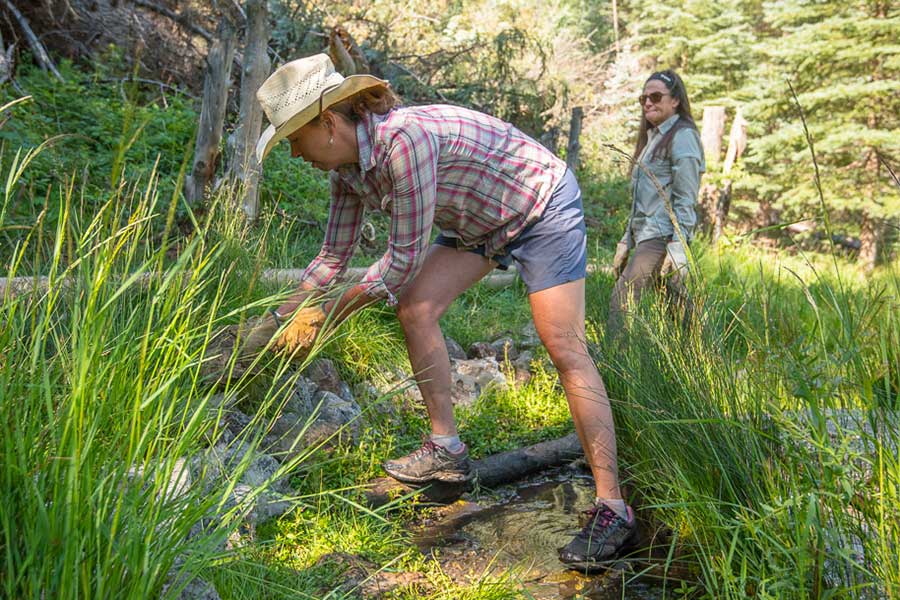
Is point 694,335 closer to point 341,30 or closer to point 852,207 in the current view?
point 341,30

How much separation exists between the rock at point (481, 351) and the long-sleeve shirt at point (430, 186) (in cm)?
252

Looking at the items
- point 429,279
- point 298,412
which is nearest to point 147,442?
point 429,279

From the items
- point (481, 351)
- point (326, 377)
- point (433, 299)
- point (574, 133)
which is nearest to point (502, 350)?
point (481, 351)

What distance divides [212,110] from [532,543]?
439cm

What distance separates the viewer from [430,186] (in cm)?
276

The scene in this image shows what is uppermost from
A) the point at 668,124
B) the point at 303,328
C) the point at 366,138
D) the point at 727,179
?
the point at 366,138

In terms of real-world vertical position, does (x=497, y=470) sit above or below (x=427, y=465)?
below

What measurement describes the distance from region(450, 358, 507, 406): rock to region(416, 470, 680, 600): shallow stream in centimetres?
94

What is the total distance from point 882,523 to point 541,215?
1.64 meters

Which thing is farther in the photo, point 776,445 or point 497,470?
point 497,470

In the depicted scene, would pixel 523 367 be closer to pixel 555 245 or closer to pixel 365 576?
pixel 555 245

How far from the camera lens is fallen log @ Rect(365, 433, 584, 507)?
3562 mm

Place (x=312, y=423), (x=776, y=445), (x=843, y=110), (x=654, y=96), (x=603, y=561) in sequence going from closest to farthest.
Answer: (x=776, y=445) < (x=603, y=561) < (x=312, y=423) < (x=654, y=96) < (x=843, y=110)

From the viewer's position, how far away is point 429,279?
3342mm
